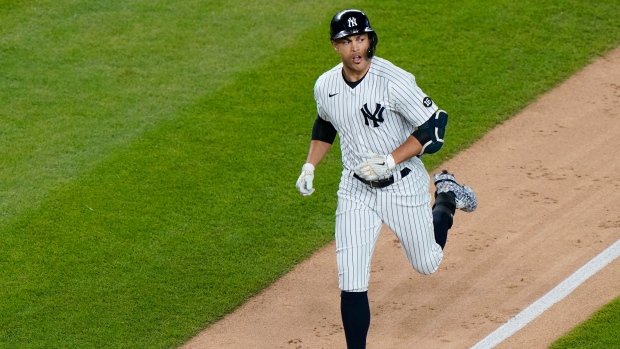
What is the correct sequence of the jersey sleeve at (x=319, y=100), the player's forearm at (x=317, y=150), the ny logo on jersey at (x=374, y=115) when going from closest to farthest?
the ny logo on jersey at (x=374, y=115)
the jersey sleeve at (x=319, y=100)
the player's forearm at (x=317, y=150)

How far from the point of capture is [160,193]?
8719 millimetres

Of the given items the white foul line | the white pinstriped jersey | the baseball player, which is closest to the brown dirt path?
the white foul line

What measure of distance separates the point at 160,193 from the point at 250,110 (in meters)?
1.41

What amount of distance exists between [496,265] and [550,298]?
2.00 feet

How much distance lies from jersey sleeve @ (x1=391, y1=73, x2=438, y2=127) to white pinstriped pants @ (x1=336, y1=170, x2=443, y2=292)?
0.42 m

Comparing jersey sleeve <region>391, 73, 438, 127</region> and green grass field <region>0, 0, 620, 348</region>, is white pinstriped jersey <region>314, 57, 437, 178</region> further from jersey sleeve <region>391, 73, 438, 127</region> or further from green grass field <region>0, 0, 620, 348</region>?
green grass field <region>0, 0, 620, 348</region>

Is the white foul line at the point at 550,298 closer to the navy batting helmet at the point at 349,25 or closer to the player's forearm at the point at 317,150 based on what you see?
the player's forearm at the point at 317,150

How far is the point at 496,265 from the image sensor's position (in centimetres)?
766

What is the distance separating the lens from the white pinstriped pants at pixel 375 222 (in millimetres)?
6387

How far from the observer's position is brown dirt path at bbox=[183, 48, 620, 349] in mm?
7000

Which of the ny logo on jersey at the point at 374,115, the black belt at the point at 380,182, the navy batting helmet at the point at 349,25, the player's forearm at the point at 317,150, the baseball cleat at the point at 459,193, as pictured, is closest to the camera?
the navy batting helmet at the point at 349,25

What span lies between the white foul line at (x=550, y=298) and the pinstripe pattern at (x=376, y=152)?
0.68m

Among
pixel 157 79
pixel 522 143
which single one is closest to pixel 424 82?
pixel 522 143

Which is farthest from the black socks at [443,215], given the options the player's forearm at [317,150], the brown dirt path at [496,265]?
the player's forearm at [317,150]
